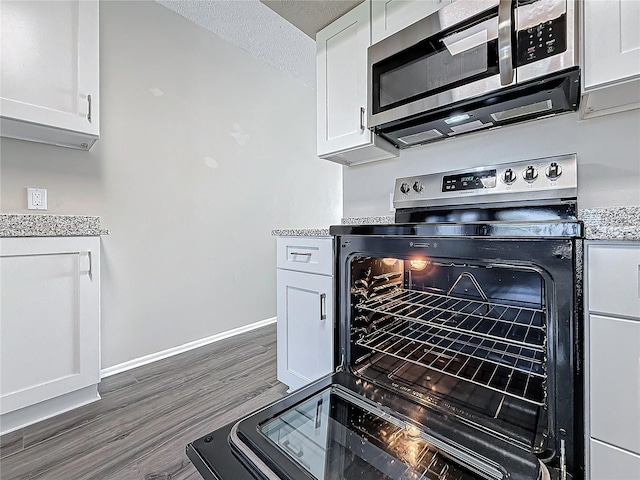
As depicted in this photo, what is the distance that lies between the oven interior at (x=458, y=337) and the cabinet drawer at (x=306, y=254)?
0.56 feet

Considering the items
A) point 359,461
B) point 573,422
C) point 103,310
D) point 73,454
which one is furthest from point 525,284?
point 103,310

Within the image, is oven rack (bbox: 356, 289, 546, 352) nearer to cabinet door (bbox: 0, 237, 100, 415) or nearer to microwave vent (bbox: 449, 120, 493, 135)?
microwave vent (bbox: 449, 120, 493, 135)

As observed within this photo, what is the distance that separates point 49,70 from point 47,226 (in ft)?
2.60

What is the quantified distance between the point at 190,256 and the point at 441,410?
2.16m

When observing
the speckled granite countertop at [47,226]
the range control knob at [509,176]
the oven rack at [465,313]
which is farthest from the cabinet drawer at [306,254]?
the speckled granite countertop at [47,226]

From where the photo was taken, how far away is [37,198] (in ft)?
5.77

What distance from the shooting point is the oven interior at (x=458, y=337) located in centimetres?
101

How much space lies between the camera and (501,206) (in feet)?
4.48

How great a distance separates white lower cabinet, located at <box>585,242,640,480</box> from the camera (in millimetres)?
732

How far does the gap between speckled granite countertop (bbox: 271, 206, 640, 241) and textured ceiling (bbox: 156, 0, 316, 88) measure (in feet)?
6.03

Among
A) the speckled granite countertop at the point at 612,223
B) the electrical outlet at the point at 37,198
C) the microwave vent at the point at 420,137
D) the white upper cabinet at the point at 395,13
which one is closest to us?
the speckled granite countertop at the point at 612,223

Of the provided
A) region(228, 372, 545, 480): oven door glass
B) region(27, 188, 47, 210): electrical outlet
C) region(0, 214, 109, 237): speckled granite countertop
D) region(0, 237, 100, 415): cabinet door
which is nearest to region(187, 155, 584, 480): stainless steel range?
region(228, 372, 545, 480): oven door glass

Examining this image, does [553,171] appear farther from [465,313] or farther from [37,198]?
[37,198]

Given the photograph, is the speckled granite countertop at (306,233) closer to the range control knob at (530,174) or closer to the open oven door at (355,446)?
the open oven door at (355,446)
